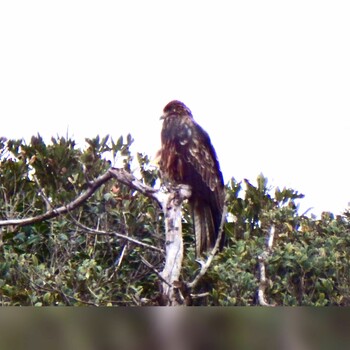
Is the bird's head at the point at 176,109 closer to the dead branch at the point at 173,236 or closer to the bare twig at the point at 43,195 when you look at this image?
the dead branch at the point at 173,236

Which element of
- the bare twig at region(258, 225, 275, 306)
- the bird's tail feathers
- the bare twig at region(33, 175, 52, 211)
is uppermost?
the bare twig at region(33, 175, 52, 211)

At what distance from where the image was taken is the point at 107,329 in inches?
37.9

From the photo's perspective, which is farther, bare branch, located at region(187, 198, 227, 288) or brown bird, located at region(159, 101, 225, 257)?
brown bird, located at region(159, 101, 225, 257)

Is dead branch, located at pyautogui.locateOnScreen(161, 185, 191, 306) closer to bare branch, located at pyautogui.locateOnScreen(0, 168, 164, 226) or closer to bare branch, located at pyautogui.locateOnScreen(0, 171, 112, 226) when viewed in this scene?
bare branch, located at pyautogui.locateOnScreen(0, 168, 164, 226)

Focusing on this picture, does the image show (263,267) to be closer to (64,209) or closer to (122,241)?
(122,241)

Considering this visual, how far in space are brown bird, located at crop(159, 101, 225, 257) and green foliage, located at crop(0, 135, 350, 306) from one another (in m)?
0.05

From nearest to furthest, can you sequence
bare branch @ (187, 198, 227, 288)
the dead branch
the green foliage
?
bare branch @ (187, 198, 227, 288) → the dead branch → the green foliage

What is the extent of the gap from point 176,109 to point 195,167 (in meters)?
0.21

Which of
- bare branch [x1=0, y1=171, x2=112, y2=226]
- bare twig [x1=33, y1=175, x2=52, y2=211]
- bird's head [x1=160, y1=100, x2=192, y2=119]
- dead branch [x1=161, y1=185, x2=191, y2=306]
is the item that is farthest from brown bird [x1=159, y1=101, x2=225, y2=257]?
bare twig [x1=33, y1=175, x2=52, y2=211]

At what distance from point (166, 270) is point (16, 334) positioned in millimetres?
1243

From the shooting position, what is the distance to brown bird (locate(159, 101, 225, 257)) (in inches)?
93.4

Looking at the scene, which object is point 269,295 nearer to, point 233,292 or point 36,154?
point 233,292

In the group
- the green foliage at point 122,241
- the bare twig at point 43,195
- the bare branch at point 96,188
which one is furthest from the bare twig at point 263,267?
the bare twig at point 43,195

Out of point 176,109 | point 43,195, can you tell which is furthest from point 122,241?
point 176,109
